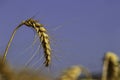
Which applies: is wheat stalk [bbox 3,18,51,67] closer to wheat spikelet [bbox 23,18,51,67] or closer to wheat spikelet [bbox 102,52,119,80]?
wheat spikelet [bbox 23,18,51,67]

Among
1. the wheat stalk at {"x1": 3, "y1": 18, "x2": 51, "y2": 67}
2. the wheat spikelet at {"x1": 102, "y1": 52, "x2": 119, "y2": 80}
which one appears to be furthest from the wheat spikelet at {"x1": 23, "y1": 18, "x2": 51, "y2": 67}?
the wheat spikelet at {"x1": 102, "y1": 52, "x2": 119, "y2": 80}

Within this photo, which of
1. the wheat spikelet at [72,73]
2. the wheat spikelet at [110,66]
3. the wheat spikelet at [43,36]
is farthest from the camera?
the wheat spikelet at [110,66]

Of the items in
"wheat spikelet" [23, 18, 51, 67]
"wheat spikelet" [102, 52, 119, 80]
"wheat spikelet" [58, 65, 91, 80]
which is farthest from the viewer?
"wheat spikelet" [102, 52, 119, 80]

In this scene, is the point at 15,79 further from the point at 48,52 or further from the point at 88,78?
the point at 48,52

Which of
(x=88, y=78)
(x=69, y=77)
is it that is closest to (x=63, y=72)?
(x=69, y=77)

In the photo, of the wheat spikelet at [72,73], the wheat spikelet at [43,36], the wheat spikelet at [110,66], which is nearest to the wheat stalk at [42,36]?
the wheat spikelet at [43,36]

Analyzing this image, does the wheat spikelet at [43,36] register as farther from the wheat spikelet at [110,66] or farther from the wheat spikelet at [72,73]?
the wheat spikelet at [110,66]

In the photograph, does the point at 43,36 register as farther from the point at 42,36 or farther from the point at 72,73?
the point at 72,73
